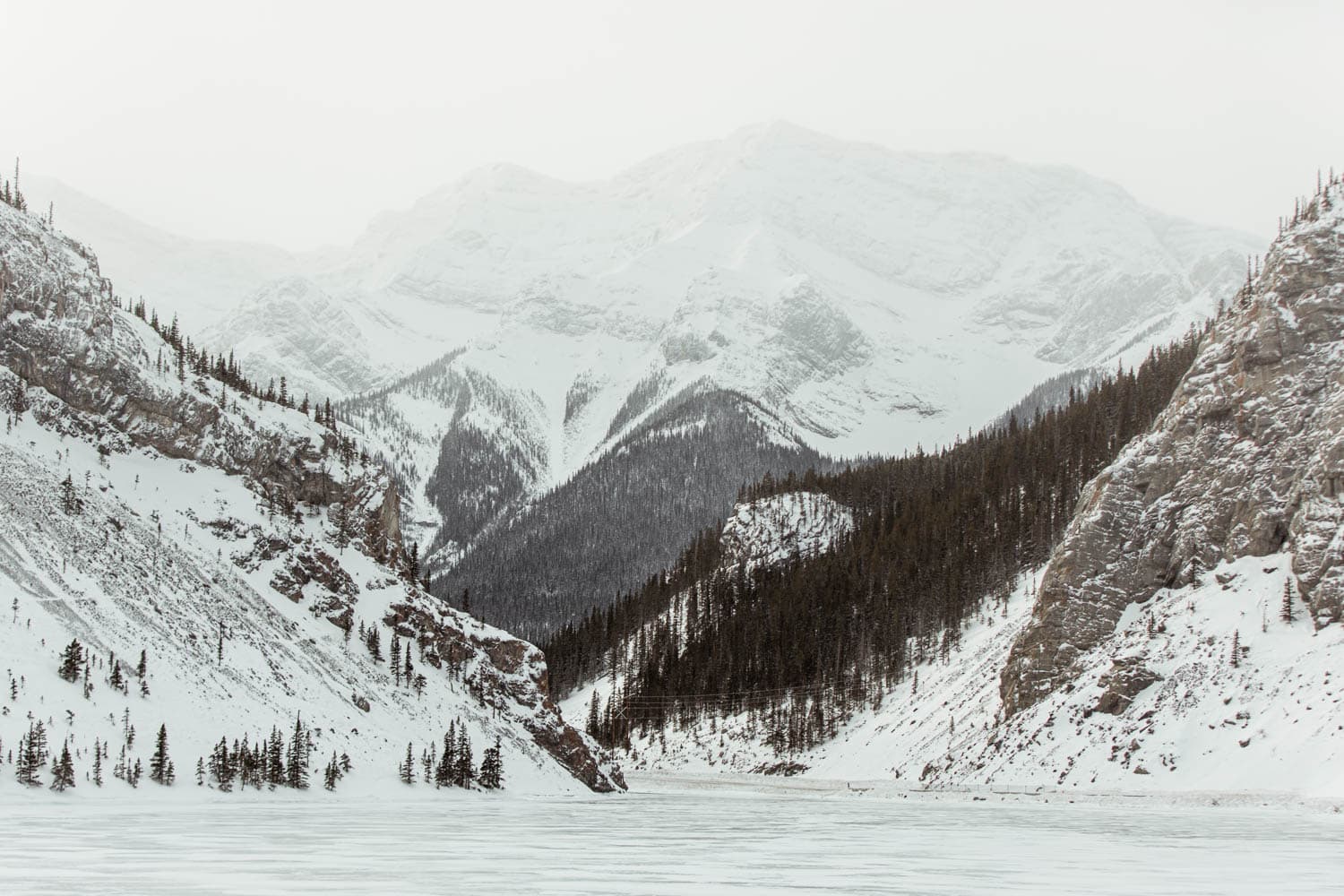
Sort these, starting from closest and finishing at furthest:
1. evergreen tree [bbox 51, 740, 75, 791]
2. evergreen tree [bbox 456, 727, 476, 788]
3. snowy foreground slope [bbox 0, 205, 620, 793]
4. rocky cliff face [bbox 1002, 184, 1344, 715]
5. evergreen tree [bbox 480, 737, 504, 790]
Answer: evergreen tree [bbox 51, 740, 75, 791] → snowy foreground slope [bbox 0, 205, 620, 793] → evergreen tree [bbox 456, 727, 476, 788] → evergreen tree [bbox 480, 737, 504, 790] → rocky cliff face [bbox 1002, 184, 1344, 715]

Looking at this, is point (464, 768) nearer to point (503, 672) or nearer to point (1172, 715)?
point (503, 672)

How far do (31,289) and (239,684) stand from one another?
44030 mm

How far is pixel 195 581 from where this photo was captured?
92.8m

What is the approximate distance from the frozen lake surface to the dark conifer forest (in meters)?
80.0

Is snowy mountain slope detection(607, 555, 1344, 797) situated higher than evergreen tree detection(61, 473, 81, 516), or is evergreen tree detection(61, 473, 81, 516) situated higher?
evergreen tree detection(61, 473, 81, 516)

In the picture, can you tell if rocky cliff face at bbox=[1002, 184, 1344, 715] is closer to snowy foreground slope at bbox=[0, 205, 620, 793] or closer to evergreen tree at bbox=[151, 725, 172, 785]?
snowy foreground slope at bbox=[0, 205, 620, 793]

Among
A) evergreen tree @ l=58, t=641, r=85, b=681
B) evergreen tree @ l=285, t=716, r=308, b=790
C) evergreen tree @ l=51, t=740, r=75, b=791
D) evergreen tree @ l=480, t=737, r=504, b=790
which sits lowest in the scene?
evergreen tree @ l=480, t=737, r=504, b=790

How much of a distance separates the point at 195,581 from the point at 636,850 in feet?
208

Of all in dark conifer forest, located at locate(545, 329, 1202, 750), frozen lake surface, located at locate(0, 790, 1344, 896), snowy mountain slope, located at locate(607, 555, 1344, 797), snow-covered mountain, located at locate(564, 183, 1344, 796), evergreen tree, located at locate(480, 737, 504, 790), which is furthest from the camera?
dark conifer forest, located at locate(545, 329, 1202, 750)

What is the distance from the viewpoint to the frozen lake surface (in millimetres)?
28609

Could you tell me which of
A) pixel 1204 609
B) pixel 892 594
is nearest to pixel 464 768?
pixel 1204 609

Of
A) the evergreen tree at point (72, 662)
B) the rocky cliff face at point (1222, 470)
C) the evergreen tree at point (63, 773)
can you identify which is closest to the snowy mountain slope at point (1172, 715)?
the rocky cliff face at point (1222, 470)

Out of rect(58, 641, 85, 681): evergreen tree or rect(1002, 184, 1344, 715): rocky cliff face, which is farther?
rect(1002, 184, 1344, 715): rocky cliff face

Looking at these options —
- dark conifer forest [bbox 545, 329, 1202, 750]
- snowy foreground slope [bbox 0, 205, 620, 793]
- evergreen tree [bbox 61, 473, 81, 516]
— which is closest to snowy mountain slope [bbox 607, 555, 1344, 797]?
dark conifer forest [bbox 545, 329, 1202, 750]
